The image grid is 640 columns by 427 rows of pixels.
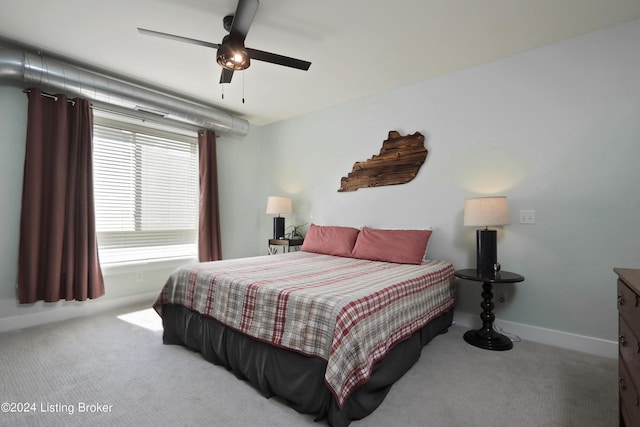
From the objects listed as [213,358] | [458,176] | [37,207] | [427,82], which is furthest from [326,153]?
[37,207]

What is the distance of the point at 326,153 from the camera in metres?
4.25

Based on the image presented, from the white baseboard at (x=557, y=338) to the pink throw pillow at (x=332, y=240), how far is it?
1.41 meters

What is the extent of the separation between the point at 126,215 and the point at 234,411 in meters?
2.97

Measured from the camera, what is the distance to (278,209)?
4.30 meters

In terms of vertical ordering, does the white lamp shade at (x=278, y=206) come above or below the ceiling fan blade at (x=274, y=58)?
below

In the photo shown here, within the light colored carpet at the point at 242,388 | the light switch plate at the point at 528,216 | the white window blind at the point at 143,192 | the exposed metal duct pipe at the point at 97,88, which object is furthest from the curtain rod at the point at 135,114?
the light switch plate at the point at 528,216

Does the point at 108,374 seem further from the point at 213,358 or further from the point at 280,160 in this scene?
→ the point at 280,160

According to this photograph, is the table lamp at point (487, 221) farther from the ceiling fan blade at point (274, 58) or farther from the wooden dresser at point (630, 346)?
the ceiling fan blade at point (274, 58)

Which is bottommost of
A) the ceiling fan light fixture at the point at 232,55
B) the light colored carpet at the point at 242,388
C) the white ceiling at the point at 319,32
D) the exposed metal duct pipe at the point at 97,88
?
the light colored carpet at the point at 242,388

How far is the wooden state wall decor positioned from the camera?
11.1 ft

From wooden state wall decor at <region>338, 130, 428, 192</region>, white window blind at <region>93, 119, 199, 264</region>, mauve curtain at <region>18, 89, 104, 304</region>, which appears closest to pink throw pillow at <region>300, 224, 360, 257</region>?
wooden state wall decor at <region>338, 130, 428, 192</region>

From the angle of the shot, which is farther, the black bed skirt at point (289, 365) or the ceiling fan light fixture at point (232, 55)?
the ceiling fan light fixture at point (232, 55)

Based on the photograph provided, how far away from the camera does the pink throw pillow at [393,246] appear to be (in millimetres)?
2936

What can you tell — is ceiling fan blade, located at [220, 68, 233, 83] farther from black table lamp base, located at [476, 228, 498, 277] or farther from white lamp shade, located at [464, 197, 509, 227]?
black table lamp base, located at [476, 228, 498, 277]
